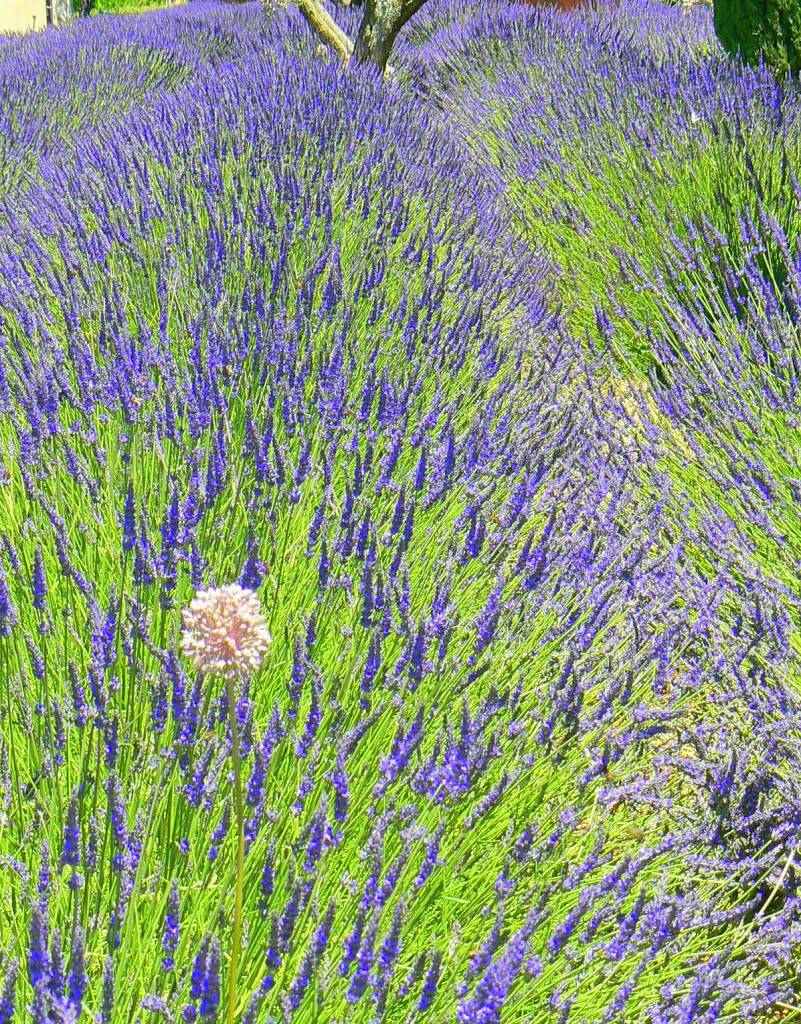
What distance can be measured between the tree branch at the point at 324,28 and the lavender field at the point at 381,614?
4096 mm

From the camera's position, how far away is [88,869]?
1.07 metres

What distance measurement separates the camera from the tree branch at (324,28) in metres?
7.46

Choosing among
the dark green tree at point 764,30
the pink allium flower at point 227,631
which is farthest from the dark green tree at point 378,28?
the pink allium flower at point 227,631

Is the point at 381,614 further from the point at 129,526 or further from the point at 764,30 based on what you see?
the point at 764,30

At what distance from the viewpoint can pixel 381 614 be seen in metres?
1.51

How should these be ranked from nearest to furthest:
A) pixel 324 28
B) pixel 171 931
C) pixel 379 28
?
1. pixel 171 931
2. pixel 379 28
3. pixel 324 28

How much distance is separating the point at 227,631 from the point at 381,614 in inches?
22.1

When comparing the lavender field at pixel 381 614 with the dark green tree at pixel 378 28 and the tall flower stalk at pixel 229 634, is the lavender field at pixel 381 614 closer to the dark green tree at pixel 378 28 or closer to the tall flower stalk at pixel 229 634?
the tall flower stalk at pixel 229 634

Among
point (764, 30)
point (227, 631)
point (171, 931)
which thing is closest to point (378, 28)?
point (764, 30)

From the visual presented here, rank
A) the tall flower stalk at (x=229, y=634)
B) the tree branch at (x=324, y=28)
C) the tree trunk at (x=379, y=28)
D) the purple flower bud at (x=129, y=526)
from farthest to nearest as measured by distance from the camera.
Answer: the tree branch at (x=324, y=28), the tree trunk at (x=379, y=28), the purple flower bud at (x=129, y=526), the tall flower stalk at (x=229, y=634)

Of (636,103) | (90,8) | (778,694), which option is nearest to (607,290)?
Answer: (636,103)

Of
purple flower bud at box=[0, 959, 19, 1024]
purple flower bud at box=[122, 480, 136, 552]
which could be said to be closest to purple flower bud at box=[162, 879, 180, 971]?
purple flower bud at box=[0, 959, 19, 1024]

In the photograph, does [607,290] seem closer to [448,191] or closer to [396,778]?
[448,191]

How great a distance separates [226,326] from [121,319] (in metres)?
0.33
